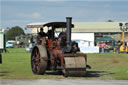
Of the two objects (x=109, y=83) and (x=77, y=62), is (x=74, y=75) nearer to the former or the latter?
(x=77, y=62)

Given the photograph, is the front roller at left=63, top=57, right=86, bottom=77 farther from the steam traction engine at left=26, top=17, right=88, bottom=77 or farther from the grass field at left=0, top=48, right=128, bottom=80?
the grass field at left=0, top=48, right=128, bottom=80

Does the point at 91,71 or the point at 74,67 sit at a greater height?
the point at 74,67

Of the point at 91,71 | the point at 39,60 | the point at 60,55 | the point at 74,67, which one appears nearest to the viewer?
the point at 74,67

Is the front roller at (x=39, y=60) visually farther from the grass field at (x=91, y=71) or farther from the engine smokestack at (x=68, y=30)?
the engine smokestack at (x=68, y=30)

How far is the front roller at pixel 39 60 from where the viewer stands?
1733cm

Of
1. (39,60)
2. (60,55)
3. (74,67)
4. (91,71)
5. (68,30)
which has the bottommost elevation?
(91,71)

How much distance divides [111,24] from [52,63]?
76.6 m

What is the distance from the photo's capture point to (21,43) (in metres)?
96.2

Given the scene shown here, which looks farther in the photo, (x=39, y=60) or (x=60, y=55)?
(x=39, y=60)

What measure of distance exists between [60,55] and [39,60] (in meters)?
1.42

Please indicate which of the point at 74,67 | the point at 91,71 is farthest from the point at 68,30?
the point at 91,71

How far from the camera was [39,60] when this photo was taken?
17906mm

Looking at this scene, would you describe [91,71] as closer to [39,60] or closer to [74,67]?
[39,60]

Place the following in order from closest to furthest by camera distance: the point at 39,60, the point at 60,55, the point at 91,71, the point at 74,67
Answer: the point at 74,67 < the point at 60,55 < the point at 39,60 < the point at 91,71
